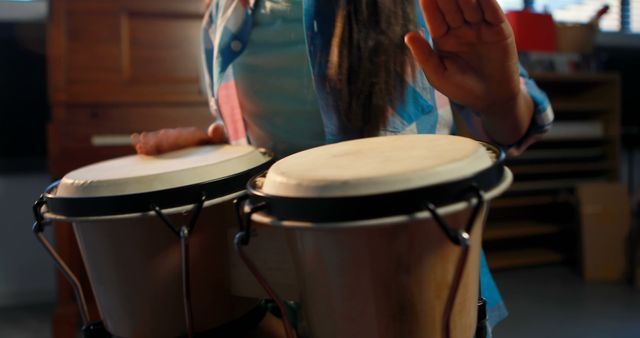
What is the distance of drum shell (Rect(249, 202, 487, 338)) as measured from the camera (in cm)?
35

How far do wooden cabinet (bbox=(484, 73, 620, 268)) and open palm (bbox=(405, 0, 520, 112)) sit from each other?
1.97 metres

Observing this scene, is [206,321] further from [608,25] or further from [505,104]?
[608,25]

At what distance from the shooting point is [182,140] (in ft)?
2.17

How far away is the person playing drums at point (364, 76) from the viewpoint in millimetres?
453

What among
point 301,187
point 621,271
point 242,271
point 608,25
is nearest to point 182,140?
point 242,271

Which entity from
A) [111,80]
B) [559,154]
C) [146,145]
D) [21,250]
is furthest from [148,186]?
[559,154]

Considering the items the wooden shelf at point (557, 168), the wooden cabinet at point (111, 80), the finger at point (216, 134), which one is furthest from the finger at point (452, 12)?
Answer: the wooden shelf at point (557, 168)

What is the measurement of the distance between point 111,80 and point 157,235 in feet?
4.64

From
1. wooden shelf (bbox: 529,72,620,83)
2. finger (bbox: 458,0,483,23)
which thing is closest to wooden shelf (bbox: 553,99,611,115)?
wooden shelf (bbox: 529,72,620,83)

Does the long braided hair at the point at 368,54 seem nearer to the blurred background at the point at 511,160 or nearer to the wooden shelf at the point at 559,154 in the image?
the blurred background at the point at 511,160

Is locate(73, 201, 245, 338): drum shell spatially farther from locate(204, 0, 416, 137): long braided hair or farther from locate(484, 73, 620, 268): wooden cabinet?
locate(484, 73, 620, 268): wooden cabinet

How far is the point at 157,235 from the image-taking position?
484mm

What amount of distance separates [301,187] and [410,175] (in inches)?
3.0

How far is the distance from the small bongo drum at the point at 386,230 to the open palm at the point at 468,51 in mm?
88
